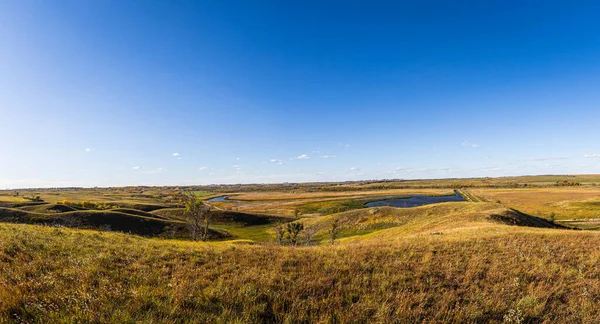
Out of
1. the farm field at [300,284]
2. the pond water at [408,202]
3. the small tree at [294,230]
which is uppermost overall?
the farm field at [300,284]

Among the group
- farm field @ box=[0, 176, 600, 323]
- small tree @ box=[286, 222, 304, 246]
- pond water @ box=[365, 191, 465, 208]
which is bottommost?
pond water @ box=[365, 191, 465, 208]

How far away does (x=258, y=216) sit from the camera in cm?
10412

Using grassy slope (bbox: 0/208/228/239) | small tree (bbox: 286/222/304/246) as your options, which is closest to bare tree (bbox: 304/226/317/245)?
small tree (bbox: 286/222/304/246)

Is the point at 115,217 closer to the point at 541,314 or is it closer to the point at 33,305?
the point at 33,305

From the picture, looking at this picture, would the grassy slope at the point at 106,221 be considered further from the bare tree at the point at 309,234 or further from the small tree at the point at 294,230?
the bare tree at the point at 309,234

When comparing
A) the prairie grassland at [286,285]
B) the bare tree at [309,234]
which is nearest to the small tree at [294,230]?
the bare tree at [309,234]

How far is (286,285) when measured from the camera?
7.92 metres

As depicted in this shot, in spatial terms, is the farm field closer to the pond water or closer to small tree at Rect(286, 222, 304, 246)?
small tree at Rect(286, 222, 304, 246)

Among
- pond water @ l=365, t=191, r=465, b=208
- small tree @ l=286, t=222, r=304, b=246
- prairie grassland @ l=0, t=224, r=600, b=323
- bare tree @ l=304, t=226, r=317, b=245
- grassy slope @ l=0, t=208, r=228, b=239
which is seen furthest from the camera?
pond water @ l=365, t=191, r=465, b=208

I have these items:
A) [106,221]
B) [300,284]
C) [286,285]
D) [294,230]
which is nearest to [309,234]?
[294,230]

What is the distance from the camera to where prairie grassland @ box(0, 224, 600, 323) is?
19.2 feet

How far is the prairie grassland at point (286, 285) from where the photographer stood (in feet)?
19.2

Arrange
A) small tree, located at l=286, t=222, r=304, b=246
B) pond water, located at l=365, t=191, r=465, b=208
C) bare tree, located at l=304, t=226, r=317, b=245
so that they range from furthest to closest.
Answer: pond water, located at l=365, t=191, r=465, b=208
small tree, located at l=286, t=222, r=304, b=246
bare tree, located at l=304, t=226, r=317, b=245

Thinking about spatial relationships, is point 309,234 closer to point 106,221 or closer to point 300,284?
point 106,221
